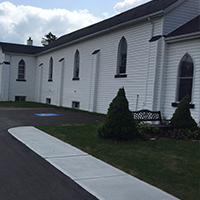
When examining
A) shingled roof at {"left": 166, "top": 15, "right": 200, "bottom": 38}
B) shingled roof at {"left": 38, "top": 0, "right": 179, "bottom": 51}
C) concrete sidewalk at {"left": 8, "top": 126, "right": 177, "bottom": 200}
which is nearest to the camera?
concrete sidewalk at {"left": 8, "top": 126, "right": 177, "bottom": 200}

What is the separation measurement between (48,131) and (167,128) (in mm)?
4571

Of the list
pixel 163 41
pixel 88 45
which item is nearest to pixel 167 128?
pixel 163 41

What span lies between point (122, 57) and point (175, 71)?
4.51 metres

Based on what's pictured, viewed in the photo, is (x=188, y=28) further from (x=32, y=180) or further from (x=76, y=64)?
(x=76, y=64)

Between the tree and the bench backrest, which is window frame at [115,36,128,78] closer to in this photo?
the bench backrest

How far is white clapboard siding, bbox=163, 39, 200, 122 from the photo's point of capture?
12266 millimetres

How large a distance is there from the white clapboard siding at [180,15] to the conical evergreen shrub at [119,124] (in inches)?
251

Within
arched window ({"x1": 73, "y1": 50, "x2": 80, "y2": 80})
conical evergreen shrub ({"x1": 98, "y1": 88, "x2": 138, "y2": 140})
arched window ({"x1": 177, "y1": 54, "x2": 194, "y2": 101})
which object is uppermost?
arched window ({"x1": 73, "y1": 50, "x2": 80, "y2": 80})

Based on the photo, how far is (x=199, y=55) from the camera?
1219 centimetres

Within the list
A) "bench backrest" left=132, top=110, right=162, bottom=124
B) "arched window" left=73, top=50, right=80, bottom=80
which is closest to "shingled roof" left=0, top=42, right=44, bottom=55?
"arched window" left=73, top=50, right=80, bottom=80

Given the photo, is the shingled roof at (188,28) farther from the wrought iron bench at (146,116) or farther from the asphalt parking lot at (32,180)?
the asphalt parking lot at (32,180)

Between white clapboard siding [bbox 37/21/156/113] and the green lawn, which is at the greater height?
white clapboard siding [bbox 37/21/156/113]

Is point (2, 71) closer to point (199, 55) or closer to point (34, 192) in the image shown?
point (199, 55)

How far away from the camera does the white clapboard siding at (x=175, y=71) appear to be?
12266 millimetres
